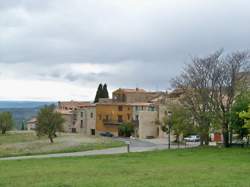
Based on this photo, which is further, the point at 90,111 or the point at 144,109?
the point at 90,111

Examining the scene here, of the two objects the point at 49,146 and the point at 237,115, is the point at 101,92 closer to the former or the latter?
the point at 49,146

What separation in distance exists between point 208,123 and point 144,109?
185 ft

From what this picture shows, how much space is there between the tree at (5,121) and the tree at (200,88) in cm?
6428

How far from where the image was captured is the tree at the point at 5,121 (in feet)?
381

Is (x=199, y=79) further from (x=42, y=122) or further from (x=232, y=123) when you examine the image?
(x=42, y=122)

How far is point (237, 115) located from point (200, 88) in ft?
20.7

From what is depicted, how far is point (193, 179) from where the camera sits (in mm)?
20234

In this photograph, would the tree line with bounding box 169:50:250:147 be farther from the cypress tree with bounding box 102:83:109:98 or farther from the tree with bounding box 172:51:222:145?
the cypress tree with bounding box 102:83:109:98

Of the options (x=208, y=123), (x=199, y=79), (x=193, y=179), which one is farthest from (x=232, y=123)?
(x=193, y=179)

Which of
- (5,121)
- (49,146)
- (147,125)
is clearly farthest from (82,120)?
(49,146)

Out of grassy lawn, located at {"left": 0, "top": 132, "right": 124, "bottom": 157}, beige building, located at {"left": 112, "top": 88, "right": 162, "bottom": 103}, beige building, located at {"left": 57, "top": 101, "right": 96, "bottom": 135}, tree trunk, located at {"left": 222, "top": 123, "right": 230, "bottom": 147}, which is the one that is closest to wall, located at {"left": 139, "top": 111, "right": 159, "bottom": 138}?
beige building, located at {"left": 57, "top": 101, "right": 96, "bottom": 135}

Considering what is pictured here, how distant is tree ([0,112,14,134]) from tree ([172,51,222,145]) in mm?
64277

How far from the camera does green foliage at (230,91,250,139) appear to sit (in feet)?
181

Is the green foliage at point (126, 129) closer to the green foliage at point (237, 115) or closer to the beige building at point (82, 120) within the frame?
the beige building at point (82, 120)
